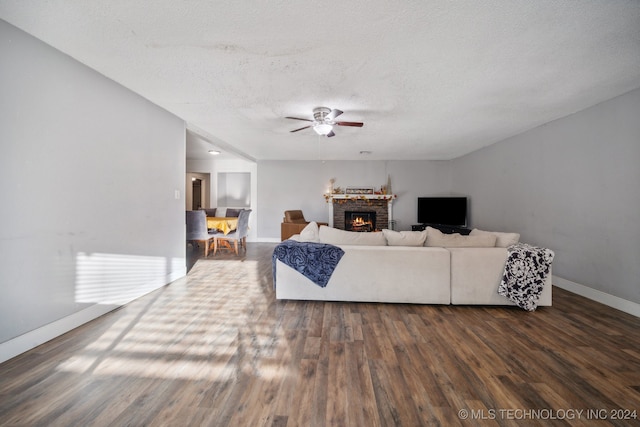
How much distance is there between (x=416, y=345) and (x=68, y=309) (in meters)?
3.05

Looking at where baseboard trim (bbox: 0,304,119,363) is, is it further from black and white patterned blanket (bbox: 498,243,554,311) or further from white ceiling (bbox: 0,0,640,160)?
black and white patterned blanket (bbox: 498,243,554,311)

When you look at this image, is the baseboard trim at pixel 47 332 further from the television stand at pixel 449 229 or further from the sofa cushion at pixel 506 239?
the television stand at pixel 449 229

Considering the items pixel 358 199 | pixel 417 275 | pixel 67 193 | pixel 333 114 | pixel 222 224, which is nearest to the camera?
pixel 67 193

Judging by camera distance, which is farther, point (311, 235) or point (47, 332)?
point (311, 235)

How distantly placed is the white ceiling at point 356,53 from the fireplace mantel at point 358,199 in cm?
364

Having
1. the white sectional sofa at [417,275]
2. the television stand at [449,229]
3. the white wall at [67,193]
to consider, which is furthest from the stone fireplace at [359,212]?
the white wall at [67,193]

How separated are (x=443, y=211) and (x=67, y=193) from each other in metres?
7.10

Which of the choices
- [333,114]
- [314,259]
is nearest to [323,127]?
[333,114]

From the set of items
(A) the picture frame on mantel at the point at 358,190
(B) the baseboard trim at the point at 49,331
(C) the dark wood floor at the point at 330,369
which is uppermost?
(A) the picture frame on mantel at the point at 358,190

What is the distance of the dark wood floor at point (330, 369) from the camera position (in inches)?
56.8

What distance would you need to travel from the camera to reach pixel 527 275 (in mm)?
2859

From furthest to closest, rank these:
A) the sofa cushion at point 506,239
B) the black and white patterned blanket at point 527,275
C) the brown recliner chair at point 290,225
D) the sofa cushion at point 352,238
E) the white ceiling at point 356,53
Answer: the brown recliner chair at point 290,225, the sofa cushion at point 352,238, the sofa cushion at point 506,239, the black and white patterned blanket at point 527,275, the white ceiling at point 356,53

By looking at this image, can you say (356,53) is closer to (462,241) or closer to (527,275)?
(462,241)

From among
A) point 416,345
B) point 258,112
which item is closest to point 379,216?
point 258,112
